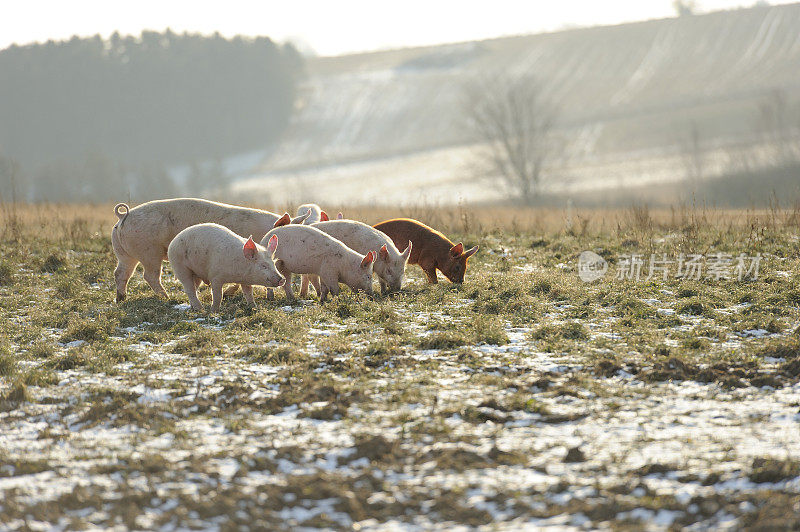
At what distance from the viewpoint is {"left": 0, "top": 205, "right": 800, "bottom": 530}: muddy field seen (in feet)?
13.7

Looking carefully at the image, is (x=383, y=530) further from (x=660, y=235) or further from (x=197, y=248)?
(x=660, y=235)

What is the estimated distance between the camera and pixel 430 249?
11.0m

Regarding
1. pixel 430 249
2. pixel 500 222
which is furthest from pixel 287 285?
pixel 500 222

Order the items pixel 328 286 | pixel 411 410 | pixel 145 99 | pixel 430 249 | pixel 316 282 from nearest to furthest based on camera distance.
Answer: pixel 411 410
pixel 328 286
pixel 316 282
pixel 430 249
pixel 145 99

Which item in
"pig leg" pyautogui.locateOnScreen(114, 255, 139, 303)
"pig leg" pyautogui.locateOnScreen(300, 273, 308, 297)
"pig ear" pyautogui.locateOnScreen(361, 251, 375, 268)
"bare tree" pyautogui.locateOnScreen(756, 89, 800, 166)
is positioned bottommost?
→ "pig leg" pyautogui.locateOnScreen(300, 273, 308, 297)

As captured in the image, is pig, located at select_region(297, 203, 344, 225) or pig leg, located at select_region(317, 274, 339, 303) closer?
pig leg, located at select_region(317, 274, 339, 303)

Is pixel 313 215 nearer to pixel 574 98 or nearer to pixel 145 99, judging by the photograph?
pixel 574 98

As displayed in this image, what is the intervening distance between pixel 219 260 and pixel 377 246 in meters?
2.29

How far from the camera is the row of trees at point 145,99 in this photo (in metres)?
79.0

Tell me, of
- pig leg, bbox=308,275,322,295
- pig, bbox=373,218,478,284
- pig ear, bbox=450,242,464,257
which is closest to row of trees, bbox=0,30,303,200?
pig, bbox=373,218,478,284

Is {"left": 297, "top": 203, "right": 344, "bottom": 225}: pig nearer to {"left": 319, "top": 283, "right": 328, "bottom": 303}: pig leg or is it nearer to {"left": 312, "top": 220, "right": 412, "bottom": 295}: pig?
{"left": 312, "top": 220, "right": 412, "bottom": 295}: pig

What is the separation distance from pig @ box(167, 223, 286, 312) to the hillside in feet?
159

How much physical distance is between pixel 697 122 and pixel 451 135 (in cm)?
2619

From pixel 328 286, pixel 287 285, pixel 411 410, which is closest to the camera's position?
pixel 411 410
